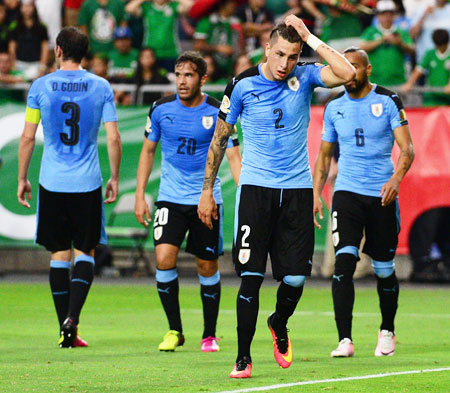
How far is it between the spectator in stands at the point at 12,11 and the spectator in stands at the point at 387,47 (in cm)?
629

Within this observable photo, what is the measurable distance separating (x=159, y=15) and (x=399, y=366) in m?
12.2

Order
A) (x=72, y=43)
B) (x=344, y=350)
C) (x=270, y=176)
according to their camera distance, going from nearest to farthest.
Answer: (x=270, y=176) → (x=344, y=350) → (x=72, y=43)

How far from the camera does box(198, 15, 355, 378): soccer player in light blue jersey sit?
7.73 meters

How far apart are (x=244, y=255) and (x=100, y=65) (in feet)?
38.1

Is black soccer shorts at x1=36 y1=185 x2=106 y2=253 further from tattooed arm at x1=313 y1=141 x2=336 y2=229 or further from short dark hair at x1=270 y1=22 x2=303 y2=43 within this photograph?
short dark hair at x1=270 y1=22 x2=303 y2=43

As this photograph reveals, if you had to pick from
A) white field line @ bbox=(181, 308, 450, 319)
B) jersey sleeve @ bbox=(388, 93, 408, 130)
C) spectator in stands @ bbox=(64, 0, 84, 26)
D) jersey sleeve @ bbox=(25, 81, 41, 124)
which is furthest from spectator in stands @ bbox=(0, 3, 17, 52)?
jersey sleeve @ bbox=(388, 93, 408, 130)

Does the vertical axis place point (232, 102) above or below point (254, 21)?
above

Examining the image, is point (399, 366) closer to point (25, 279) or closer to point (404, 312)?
point (404, 312)

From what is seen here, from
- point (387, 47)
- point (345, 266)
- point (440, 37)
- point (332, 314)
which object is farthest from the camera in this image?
point (387, 47)

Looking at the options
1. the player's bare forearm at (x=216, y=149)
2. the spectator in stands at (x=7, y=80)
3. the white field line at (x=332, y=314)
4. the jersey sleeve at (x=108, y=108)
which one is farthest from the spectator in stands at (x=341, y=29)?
the player's bare forearm at (x=216, y=149)

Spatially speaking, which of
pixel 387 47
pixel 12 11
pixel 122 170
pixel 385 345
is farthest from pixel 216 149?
pixel 12 11

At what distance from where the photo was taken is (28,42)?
20062mm

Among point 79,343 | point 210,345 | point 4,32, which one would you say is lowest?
point 79,343

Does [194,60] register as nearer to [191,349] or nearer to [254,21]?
[191,349]
